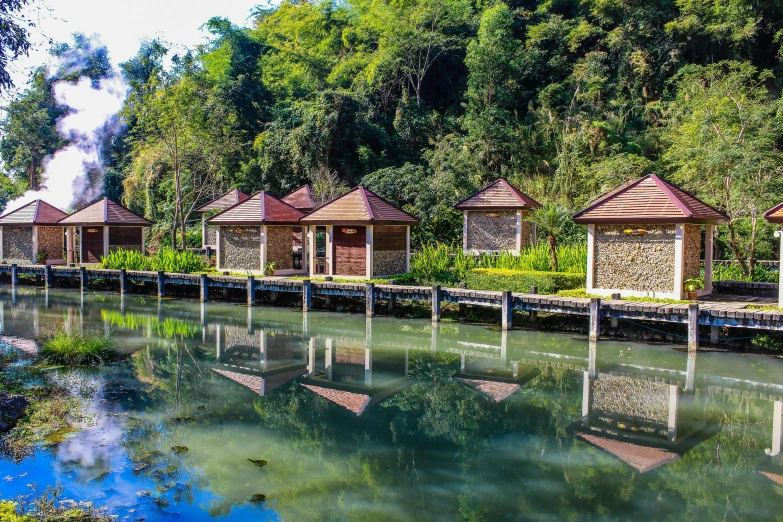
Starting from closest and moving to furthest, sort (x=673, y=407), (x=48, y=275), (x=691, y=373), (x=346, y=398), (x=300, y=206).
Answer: (x=673, y=407) < (x=346, y=398) < (x=691, y=373) < (x=48, y=275) < (x=300, y=206)

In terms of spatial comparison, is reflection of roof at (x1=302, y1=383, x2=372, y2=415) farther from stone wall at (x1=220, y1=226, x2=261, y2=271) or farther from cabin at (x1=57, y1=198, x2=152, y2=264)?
cabin at (x1=57, y1=198, x2=152, y2=264)

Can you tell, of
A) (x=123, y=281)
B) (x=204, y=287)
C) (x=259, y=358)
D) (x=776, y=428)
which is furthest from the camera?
(x=123, y=281)

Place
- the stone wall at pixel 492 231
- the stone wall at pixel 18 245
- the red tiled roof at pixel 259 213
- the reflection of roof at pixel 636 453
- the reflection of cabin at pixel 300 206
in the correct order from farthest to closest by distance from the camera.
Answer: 1. the stone wall at pixel 18 245
2. the reflection of cabin at pixel 300 206
3. the stone wall at pixel 492 231
4. the red tiled roof at pixel 259 213
5. the reflection of roof at pixel 636 453

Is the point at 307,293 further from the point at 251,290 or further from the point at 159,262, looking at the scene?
the point at 159,262

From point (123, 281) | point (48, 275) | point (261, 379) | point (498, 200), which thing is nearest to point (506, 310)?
point (261, 379)

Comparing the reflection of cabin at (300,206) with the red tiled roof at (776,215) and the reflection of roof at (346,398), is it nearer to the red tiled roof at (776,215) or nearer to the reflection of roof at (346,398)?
the reflection of roof at (346,398)

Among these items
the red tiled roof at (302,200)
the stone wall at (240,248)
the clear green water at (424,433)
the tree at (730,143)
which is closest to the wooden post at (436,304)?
the clear green water at (424,433)

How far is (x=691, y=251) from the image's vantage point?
621 inches

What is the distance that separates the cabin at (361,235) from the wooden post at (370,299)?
1879 millimetres

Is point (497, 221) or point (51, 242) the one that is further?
point (51, 242)

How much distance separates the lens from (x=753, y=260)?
1859 cm

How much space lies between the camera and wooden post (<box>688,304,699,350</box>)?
43.6 ft

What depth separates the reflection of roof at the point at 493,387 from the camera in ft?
35.9

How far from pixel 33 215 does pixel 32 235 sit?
0.82 metres
